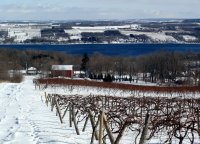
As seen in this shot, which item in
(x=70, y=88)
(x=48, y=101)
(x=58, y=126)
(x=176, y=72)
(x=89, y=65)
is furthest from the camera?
(x=89, y=65)

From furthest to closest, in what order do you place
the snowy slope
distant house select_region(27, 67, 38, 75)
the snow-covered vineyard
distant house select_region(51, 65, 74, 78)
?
distant house select_region(27, 67, 38, 75)
distant house select_region(51, 65, 74, 78)
the snowy slope
the snow-covered vineyard

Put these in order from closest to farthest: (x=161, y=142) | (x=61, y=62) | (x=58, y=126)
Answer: (x=161, y=142)
(x=58, y=126)
(x=61, y=62)

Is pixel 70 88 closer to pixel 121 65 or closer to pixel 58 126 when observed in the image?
pixel 58 126

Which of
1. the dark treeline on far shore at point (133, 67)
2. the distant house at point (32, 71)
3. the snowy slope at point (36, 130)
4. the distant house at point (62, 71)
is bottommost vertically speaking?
the distant house at point (32, 71)

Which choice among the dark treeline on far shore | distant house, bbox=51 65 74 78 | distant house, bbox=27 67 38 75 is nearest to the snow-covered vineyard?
distant house, bbox=51 65 74 78

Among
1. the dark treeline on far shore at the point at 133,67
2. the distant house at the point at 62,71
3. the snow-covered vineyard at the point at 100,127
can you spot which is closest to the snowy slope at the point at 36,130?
the snow-covered vineyard at the point at 100,127

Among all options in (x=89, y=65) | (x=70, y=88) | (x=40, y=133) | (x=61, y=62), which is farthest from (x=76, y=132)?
(x=61, y=62)

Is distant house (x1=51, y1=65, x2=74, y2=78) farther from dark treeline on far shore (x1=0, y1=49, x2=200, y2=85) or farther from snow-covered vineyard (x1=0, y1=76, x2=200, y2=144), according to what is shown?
snow-covered vineyard (x1=0, y1=76, x2=200, y2=144)

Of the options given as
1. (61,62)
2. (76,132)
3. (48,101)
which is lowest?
(61,62)

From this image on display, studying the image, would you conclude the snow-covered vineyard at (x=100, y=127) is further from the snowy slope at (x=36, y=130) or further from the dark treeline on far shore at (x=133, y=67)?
the dark treeline on far shore at (x=133, y=67)

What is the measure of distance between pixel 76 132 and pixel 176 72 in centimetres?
7886

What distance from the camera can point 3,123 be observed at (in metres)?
15.6

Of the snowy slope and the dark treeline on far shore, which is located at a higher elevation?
the snowy slope

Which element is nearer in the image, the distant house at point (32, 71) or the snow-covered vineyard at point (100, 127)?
the snow-covered vineyard at point (100, 127)
